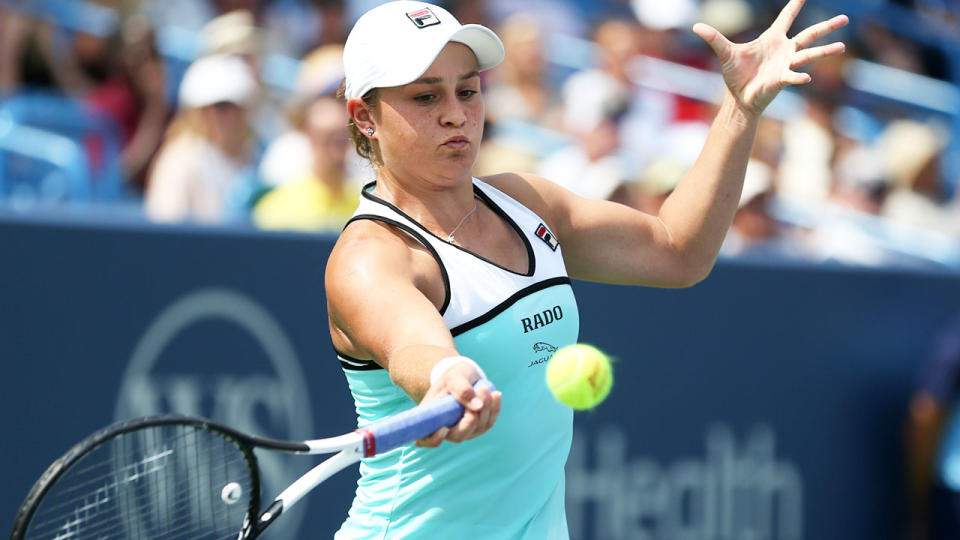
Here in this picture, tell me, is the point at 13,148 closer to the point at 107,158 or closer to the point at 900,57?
the point at 107,158

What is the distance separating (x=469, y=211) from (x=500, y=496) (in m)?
0.66

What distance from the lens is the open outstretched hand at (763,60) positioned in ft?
10.8

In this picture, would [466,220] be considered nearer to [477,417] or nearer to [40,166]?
[477,417]

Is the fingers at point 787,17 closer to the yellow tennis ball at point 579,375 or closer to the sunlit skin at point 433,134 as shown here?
the sunlit skin at point 433,134

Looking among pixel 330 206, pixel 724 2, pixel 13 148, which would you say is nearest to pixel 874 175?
pixel 724 2

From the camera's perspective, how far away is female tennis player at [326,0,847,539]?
288 cm

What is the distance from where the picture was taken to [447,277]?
114 inches

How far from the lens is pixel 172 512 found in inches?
161

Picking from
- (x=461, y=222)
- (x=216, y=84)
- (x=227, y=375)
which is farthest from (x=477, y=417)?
(x=216, y=84)

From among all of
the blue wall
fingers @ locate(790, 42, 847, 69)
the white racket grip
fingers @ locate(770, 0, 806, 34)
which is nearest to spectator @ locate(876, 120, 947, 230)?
the blue wall

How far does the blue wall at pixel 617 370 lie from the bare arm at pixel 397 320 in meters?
2.05

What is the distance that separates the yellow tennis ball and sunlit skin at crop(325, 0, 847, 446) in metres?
0.24

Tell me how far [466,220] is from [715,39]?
2.56ft

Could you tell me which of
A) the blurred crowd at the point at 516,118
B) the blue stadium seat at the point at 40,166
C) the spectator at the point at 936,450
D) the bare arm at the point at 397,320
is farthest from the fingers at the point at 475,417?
the spectator at the point at 936,450
